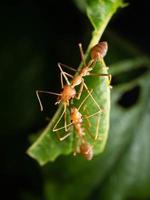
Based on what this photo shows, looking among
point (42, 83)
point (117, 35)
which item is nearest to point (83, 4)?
point (117, 35)

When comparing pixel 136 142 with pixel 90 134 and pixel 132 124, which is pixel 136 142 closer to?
pixel 132 124

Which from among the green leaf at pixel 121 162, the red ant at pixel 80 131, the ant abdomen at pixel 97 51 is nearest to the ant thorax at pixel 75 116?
the red ant at pixel 80 131

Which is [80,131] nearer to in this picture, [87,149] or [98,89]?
[87,149]

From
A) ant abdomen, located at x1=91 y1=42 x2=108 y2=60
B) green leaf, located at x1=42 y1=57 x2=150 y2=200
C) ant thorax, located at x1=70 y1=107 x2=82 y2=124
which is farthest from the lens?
green leaf, located at x1=42 y1=57 x2=150 y2=200

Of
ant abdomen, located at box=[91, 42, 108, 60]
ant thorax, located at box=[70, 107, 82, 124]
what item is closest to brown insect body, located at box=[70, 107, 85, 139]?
ant thorax, located at box=[70, 107, 82, 124]

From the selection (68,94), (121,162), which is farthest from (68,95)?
(121,162)

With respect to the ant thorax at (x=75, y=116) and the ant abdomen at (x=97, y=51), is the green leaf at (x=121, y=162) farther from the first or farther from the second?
the ant abdomen at (x=97, y=51)

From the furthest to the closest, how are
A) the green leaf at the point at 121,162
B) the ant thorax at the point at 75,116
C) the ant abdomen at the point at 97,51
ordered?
the green leaf at the point at 121,162
the ant thorax at the point at 75,116
the ant abdomen at the point at 97,51

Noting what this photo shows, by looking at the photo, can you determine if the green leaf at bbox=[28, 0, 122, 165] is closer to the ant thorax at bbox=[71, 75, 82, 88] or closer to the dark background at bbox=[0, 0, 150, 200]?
the ant thorax at bbox=[71, 75, 82, 88]
